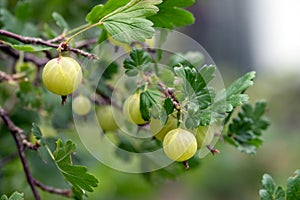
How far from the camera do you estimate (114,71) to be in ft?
2.80

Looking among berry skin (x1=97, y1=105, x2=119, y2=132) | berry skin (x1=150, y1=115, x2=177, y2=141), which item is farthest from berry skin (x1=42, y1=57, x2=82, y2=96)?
berry skin (x1=97, y1=105, x2=119, y2=132)

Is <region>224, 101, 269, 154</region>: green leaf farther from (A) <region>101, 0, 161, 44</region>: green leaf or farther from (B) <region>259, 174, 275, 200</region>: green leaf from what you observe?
(A) <region>101, 0, 161, 44</region>: green leaf

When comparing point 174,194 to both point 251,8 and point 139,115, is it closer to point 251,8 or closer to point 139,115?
point 139,115

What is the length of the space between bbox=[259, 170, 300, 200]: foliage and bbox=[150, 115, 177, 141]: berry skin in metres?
0.14

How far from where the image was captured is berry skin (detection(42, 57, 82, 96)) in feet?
1.88

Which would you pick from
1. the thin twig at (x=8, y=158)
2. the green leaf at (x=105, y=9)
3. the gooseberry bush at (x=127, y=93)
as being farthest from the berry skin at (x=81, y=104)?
the thin twig at (x=8, y=158)

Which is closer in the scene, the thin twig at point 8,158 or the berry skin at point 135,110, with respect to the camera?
the berry skin at point 135,110

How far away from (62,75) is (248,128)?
320 millimetres

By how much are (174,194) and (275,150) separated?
2.14 ft

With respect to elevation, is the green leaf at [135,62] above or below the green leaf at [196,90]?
above

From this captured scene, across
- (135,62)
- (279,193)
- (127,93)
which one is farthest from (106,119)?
(279,193)

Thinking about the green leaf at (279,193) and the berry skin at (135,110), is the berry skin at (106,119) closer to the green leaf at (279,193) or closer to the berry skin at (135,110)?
the berry skin at (135,110)

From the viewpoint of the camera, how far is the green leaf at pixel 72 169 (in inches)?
24.5

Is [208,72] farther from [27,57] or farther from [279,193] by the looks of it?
[27,57]
